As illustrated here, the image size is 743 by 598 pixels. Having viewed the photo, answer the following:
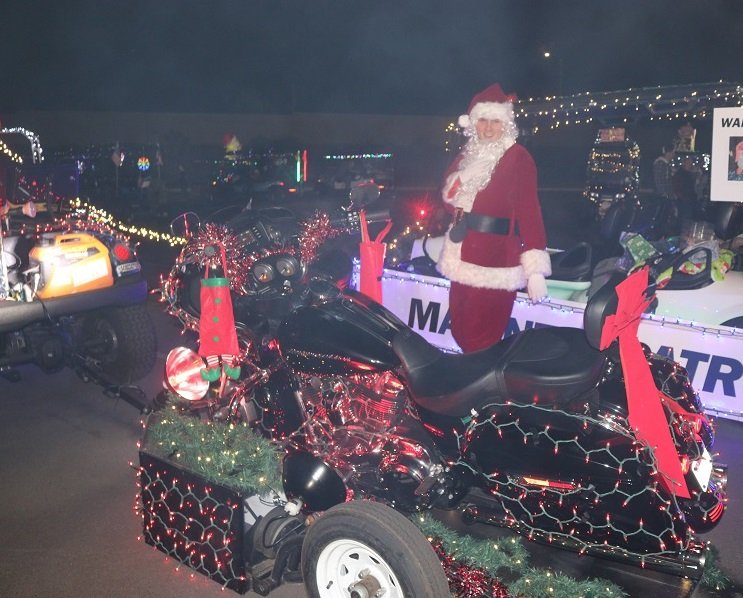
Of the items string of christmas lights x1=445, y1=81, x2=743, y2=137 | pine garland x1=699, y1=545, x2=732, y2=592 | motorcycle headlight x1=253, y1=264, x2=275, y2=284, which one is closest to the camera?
motorcycle headlight x1=253, y1=264, x2=275, y2=284

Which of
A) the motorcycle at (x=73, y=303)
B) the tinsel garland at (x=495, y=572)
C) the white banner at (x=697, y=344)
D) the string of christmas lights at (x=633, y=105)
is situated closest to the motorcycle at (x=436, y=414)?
the tinsel garland at (x=495, y=572)

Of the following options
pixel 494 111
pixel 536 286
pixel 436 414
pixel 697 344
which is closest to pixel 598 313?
pixel 436 414

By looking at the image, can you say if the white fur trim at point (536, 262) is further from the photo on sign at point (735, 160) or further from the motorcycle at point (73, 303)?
the motorcycle at point (73, 303)

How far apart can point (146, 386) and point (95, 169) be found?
14176mm

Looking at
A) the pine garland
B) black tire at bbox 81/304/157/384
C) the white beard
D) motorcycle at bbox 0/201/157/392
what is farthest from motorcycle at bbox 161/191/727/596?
black tire at bbox 81/304/157/384

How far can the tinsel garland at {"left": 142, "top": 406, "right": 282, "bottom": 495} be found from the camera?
3186 mm

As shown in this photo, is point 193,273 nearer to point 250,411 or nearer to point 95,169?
point 250,411

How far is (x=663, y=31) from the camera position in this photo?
1101 inches

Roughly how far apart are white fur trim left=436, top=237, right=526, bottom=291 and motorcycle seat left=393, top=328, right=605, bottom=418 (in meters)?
1.62

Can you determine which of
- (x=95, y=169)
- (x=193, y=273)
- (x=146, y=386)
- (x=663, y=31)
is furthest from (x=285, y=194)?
(x=663, y=31)

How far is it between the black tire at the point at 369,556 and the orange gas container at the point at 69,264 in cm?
336

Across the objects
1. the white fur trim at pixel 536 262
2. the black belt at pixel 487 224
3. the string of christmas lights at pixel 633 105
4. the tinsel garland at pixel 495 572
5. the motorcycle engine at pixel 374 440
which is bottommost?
the tinsel garland at pixel 495 572

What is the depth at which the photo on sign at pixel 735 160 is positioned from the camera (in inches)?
194

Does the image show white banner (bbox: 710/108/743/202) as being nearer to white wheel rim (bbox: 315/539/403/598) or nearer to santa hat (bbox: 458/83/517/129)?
santa hat (bbox: 458/83/517/129)
